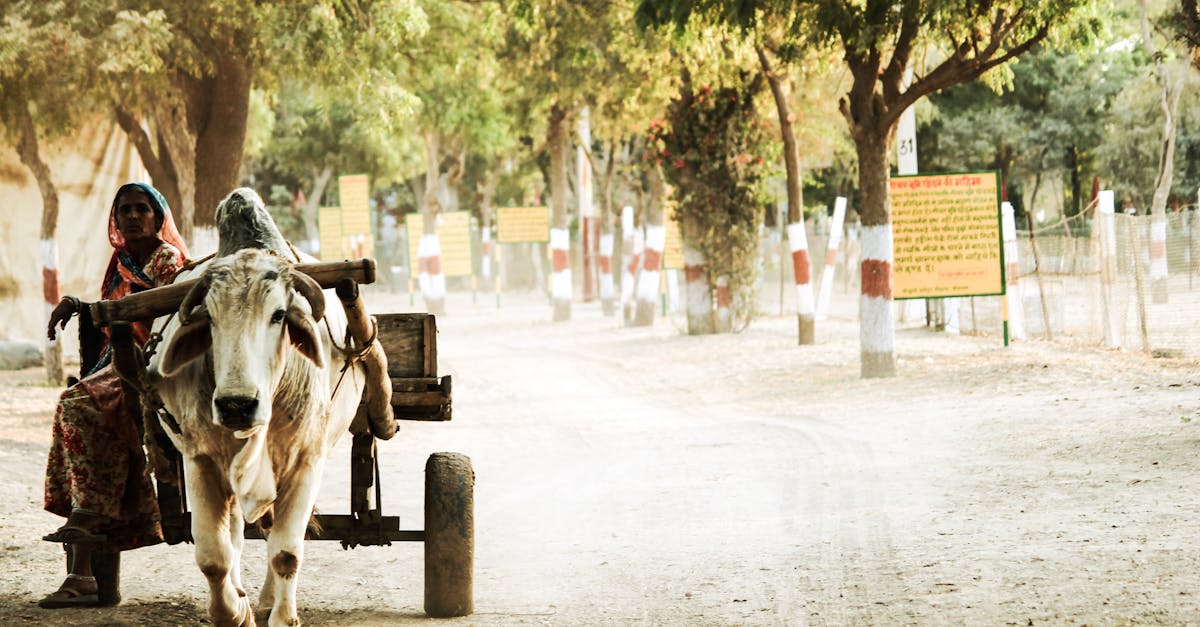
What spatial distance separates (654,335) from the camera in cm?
2456

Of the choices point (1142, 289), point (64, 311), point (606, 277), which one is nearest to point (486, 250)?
point (606, 277)

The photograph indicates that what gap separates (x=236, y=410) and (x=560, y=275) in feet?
85.7

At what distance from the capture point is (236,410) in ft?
14.9

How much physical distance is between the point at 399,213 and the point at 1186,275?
177 feet

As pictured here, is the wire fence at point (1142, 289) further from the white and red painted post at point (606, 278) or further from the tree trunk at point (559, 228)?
the white and red painted post at point (606, 278)

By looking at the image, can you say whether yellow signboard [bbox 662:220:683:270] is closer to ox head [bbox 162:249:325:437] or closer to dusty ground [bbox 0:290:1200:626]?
dusty ground [bbox 0:290:1200:626]

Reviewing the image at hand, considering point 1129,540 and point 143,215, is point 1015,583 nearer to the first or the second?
point 1129,540

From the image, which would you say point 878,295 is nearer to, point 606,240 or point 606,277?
point 606,277

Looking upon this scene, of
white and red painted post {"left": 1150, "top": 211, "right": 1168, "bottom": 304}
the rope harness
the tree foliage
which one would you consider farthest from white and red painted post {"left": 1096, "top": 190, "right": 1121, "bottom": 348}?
the rope harness

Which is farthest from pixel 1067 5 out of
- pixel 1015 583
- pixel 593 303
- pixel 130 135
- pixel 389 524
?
pixel 593 303

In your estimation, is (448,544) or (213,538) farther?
(448,544)

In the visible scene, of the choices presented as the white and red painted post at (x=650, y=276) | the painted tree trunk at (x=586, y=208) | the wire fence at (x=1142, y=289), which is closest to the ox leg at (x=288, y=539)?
the wire fence at (x=1142, y=289)

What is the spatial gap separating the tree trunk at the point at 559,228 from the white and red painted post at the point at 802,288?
9.73 m

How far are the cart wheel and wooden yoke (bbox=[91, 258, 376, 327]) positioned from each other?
129 centimetres
